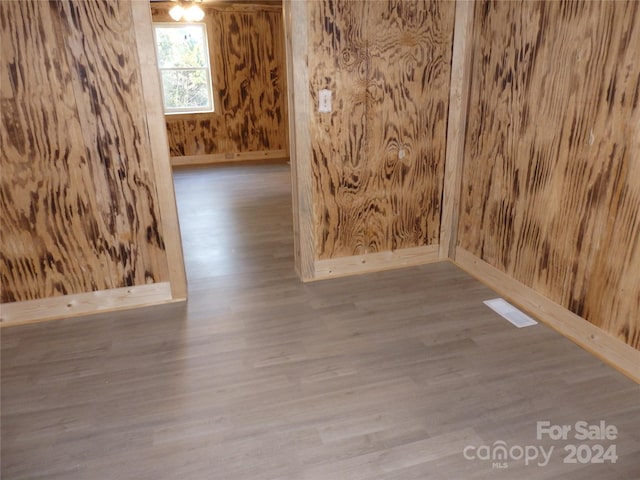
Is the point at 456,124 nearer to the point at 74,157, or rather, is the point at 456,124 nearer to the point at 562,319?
the point at 562,319

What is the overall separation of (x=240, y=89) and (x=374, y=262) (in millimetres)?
5183

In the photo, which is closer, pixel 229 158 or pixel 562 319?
pixel 562 319

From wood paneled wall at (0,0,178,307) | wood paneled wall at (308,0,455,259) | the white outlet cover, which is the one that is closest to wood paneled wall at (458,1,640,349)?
wood paneled wall at (308,0,455,259)

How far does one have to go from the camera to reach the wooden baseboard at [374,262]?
3.15 m

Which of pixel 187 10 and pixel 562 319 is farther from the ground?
pixel 187 10

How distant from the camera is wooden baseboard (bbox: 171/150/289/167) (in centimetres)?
739

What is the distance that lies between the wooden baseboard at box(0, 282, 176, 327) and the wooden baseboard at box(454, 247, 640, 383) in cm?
210

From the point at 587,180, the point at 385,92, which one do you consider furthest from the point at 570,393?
the point at 385,92

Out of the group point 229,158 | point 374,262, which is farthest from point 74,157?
point 229,158

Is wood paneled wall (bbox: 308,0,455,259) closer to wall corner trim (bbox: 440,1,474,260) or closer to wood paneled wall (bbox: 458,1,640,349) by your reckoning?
wall corner trim (bbox: 440,1,474,260)

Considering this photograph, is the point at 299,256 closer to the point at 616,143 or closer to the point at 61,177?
the point at 61,177

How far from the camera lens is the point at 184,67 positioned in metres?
7.17

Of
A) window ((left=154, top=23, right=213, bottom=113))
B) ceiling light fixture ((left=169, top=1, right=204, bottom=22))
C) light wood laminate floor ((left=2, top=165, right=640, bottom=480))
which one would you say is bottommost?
light wood laminate floor ((left=2, top=165, right=640, bottom=480))

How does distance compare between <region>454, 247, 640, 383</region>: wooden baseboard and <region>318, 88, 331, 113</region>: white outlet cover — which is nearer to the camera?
<region>454, 247, 640, 383</region>: wooden baseboard
